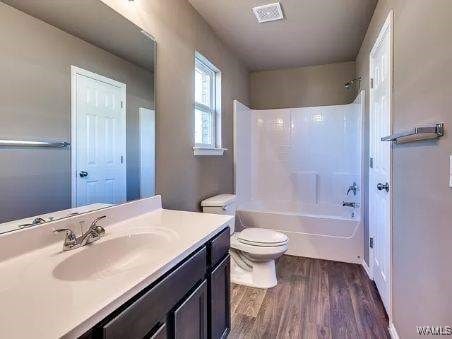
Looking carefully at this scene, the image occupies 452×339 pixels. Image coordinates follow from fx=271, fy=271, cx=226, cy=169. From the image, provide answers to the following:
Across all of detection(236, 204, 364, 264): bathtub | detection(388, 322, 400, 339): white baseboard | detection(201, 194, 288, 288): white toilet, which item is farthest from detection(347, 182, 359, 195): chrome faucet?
detection(388, 322, 400, 339): white baseboard

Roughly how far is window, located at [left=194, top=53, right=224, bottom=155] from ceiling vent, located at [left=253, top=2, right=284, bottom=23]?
23.6 inches

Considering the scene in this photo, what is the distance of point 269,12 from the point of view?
2.33 m

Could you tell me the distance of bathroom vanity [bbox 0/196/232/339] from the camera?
667mm

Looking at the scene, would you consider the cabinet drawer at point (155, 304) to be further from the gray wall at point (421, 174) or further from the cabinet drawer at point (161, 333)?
the gray wall at point (421, 174)

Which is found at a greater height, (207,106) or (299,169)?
(207,106)

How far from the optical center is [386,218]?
1.90m

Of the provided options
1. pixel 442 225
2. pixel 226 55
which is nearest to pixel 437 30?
pixel 442 225

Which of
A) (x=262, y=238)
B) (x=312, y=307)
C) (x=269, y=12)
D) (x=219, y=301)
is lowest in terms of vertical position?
(x=312, y=307)

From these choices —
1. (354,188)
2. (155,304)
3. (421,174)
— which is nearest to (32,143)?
(155,304)

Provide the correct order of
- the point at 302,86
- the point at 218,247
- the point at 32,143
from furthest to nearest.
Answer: the point at 302,86
the point at 218,247
the point at 32,143

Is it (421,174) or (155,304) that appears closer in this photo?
(155,304)

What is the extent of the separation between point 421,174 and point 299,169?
263cm

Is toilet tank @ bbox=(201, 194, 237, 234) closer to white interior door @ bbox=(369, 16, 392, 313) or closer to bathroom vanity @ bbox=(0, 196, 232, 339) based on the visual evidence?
bathroom vanity @ bbox=(0, 196, 232, 339)

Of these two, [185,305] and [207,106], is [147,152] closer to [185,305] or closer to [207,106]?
[185,305]
